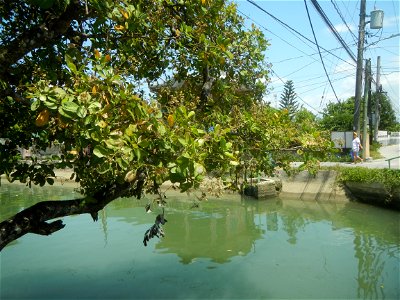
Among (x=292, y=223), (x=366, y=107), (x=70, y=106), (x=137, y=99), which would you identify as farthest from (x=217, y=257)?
(x=366, y=107)

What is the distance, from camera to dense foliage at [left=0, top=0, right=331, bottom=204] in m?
2.21

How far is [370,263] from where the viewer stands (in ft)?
26.3

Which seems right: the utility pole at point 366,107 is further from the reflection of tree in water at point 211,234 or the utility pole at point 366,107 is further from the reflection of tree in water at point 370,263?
the reflection of tree in water at point 370,263

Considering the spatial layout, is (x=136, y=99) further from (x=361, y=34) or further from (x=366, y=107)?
(x=366, y=107)

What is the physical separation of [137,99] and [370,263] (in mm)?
7265

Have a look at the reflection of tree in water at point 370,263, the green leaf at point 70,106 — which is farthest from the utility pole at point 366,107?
the green leaf at point 70,106

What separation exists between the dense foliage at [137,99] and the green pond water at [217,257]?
3.49m

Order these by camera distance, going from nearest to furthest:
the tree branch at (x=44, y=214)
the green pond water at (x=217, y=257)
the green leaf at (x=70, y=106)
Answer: the green leaf at (x=70, y=106) → the tree branch at (x=44, y=214) → the green pond water at (x=217, y=257)

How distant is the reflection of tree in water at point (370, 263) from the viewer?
671cm

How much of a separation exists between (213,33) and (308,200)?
38.1 feet

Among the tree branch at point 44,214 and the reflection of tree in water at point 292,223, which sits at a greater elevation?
the tree branch at point 44,214

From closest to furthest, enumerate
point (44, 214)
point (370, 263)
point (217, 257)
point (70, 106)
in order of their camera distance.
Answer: point (70, 106) < point (44, 214) < point (370, 263) < point (217, 257)

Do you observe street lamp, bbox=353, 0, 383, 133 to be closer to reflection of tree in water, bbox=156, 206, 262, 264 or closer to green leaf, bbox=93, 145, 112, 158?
reflection of tree in water, bbox=156, 206, 262, 264

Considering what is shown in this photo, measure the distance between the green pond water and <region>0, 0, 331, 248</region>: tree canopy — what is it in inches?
136
